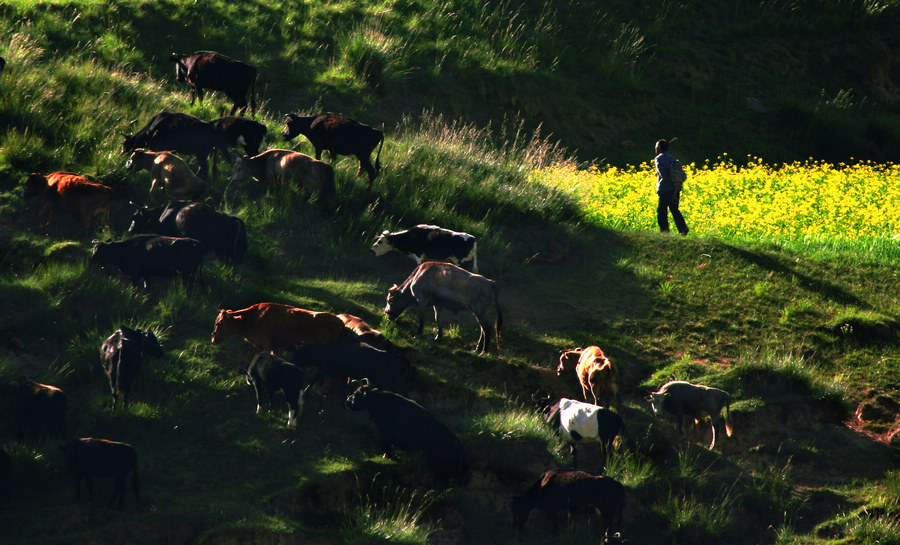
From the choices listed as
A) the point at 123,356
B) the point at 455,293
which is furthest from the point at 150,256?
the point at 455,293

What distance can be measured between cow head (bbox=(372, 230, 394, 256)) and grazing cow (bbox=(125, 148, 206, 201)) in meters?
2.58

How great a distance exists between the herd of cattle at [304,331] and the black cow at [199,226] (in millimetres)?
18

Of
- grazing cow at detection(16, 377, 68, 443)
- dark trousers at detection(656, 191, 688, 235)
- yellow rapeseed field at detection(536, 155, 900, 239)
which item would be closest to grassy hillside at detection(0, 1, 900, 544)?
grazing cow at detection(16, 377, 68, 443)

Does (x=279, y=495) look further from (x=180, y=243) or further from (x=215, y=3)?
(x=215, y=3)

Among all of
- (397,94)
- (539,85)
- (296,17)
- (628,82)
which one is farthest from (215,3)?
(628,82)

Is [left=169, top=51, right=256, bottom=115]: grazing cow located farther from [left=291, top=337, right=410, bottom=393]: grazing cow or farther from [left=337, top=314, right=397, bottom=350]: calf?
[left=291, top=337, right=410, bottom=393]: grazing cow

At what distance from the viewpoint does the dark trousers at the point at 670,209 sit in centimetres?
1748

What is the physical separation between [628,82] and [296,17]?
30.9 feet

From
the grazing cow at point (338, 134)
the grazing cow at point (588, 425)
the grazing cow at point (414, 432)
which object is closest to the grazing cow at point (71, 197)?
the grazing cow at point (338, 134)

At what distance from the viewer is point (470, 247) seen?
13.3 metres

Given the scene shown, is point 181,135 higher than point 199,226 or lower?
higher

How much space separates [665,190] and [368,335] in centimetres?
803

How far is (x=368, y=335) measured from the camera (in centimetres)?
1125

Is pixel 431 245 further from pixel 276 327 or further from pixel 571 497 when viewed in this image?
pixel 571 497
